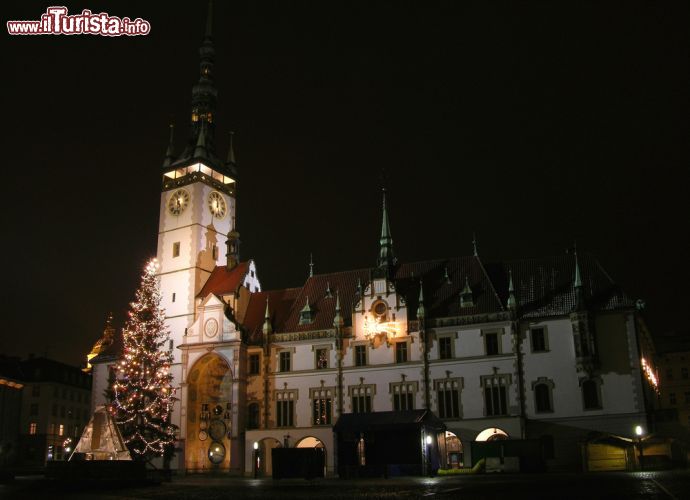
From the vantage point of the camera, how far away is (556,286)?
169ft

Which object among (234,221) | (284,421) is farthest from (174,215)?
(284,421)

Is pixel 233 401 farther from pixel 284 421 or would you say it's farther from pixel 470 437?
pixel 470 437

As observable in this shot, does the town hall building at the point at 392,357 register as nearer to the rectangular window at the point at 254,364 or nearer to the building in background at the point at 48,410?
the rectangular window at the point at 254,364

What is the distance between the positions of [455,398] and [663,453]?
13371 millimetres

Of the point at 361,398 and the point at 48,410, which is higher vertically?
the point at 48,410

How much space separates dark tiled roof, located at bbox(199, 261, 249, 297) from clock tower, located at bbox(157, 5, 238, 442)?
58cm

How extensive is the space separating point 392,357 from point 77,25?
30.3 meters

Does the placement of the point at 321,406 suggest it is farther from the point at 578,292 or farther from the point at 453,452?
the point at 578,292

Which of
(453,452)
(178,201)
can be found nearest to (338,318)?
(453,452)

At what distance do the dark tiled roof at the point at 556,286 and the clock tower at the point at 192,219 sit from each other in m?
25.1

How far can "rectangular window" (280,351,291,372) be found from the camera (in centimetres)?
5578

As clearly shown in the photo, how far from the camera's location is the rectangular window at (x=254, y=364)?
5659 centimetres

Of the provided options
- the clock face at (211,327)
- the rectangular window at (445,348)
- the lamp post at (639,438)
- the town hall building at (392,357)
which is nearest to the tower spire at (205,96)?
the town hall building at (392,357)

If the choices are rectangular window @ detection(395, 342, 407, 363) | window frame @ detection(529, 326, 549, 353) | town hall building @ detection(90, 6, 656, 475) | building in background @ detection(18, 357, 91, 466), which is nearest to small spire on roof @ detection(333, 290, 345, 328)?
town hall building @ detection(90, 6, 656, 475)
